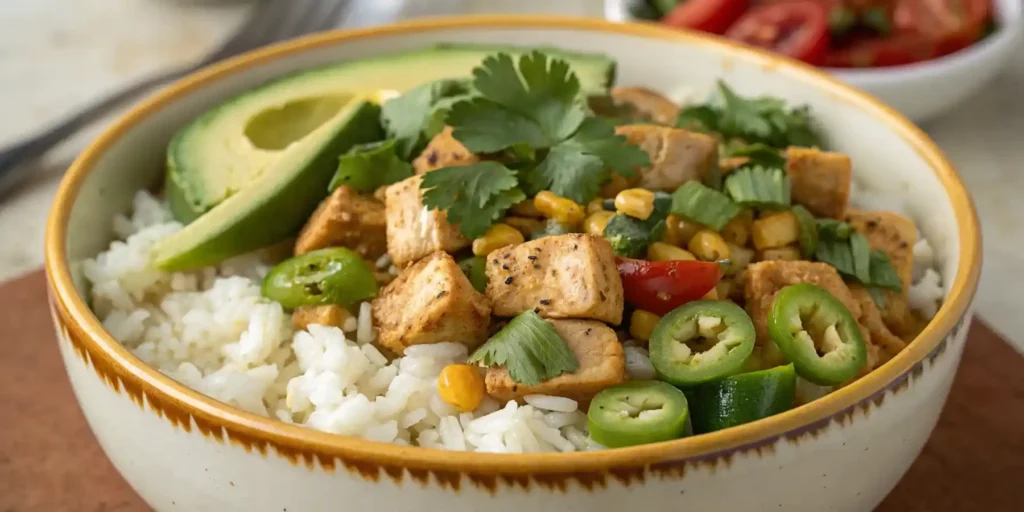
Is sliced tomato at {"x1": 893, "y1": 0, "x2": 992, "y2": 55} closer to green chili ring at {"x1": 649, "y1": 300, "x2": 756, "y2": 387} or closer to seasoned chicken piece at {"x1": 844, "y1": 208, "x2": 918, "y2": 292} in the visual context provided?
seasoned chicken piece at {"x1": 844, "y1": 208, "x2": 918, "y2": 292}

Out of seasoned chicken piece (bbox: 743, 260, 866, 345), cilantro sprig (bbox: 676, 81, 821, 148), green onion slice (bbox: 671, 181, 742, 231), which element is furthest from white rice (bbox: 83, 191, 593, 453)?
cilantro sprig (bbox: 676, 81, 821, 148)

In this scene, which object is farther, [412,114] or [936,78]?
[936,78]

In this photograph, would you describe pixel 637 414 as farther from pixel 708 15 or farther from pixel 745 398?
pixel 708 15

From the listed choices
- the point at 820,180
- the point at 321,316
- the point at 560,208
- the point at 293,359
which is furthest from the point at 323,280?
the point at 820,180

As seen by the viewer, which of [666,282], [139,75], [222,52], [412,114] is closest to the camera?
[666,282]

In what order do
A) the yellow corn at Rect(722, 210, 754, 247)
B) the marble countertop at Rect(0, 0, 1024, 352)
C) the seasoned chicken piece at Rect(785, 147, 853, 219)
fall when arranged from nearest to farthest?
1. the yellow corn at Rect(722, 210, 754, 247)
2. the seasoned chicken piece at Rect(785, 147, 853, 219)
3. the marble countertop at Rect(0, 0, 1024, 352)

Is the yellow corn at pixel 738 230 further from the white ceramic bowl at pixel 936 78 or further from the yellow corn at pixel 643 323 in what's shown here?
the white ceramic bowl at pixel 936 78

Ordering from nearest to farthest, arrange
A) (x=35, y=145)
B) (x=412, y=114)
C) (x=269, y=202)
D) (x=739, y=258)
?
1. (x=739, y=258)
2. (x=269, y=202)
3. (x=412, y=114)
4. (x=35, y=145)
